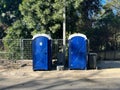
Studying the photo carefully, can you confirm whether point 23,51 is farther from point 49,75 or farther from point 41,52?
point 49,75

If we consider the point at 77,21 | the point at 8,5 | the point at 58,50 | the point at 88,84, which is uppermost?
the point at 8,5

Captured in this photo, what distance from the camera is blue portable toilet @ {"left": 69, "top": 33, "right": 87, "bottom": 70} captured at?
739 inches

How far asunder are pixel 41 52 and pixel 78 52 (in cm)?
194

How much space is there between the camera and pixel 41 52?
18.8 metres

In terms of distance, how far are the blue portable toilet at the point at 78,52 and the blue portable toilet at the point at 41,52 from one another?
1.23 meters

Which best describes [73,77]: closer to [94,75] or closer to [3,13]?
[94,75]

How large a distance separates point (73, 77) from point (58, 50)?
6548mm

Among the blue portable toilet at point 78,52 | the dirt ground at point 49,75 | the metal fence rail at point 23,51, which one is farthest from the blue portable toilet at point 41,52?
the metal fence rail at point 23,51

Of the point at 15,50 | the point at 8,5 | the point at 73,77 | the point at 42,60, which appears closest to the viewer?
the point at 73,77

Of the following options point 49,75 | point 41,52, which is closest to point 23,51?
point 41,52

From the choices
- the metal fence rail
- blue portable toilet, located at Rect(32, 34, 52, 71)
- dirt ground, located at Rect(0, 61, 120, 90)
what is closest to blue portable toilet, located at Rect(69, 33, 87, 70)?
dirt ground, located at Rect(0, 61, 120, 90)

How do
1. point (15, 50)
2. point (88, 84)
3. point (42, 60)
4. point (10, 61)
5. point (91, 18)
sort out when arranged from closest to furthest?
point (88, 84)
point (42, 60)
point (10, 61)
point (15, 50)
point (91, 18)

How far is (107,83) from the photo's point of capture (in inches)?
563

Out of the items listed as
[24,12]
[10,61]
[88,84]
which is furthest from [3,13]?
[88,84]
